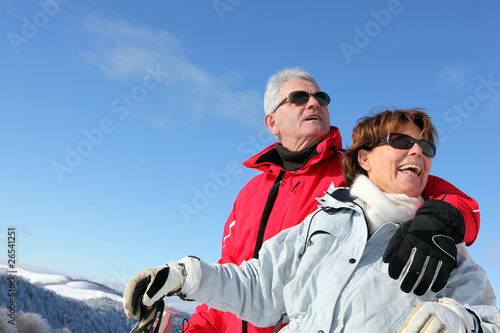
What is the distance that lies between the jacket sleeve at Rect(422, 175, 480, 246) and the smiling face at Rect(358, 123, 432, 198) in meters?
0.13

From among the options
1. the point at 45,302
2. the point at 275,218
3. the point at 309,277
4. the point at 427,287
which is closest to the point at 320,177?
the point at 275,218

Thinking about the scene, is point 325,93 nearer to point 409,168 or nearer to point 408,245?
point 409,168

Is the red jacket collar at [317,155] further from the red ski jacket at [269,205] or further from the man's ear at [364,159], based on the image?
the man's ear at [364,159]

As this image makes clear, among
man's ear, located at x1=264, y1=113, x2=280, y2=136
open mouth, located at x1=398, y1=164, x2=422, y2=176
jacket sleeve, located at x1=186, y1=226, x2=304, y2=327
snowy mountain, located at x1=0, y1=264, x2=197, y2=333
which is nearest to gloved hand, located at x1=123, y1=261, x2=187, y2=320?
jacket sleeve, located at x1=186, y1=226, x2=304, y2=327

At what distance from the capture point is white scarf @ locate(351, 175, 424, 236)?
196cm

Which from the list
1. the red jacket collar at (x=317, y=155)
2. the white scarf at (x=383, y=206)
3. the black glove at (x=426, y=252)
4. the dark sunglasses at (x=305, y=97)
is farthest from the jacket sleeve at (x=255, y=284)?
the dark sunglasses at (x=305, y=97)

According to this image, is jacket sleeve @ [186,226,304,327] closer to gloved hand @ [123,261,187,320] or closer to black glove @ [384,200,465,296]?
gloved hand @ [123,261,187,320]

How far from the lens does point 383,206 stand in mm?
1971

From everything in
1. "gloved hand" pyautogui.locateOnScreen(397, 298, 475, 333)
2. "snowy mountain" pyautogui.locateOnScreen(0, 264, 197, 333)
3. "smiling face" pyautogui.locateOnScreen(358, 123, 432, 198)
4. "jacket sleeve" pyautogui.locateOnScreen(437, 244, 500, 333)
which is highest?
"smiling face" pyautogui.locateOnScreen(358, 123, 432, 198)

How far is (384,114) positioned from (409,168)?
395 millimetres

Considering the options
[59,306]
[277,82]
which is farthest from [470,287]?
[59,306]

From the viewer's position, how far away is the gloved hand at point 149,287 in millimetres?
1740

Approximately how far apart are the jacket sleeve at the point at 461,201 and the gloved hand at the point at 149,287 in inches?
55.5

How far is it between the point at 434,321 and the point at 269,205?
1643 millimetres
